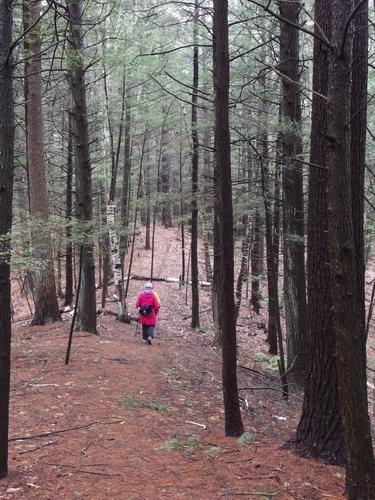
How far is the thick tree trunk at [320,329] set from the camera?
5.27 m

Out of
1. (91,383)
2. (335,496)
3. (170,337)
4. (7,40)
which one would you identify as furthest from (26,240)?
(170,337)

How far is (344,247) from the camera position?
3.46 metres

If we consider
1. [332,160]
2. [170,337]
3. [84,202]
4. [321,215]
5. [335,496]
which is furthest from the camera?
[170,337]

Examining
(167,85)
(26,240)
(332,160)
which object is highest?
(167,85)

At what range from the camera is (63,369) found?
8.64 metres

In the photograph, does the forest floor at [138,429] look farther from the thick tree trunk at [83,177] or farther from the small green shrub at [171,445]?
the thick tree trunk at [83,177]

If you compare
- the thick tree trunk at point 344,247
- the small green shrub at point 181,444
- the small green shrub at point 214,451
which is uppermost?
the thick tree trunk at point 344,247

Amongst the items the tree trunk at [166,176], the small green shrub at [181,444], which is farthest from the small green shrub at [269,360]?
the tree trunk at [166,176]

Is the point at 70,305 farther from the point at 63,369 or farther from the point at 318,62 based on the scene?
the point at 318,62

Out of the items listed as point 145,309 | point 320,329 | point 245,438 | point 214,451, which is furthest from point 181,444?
point 145,309

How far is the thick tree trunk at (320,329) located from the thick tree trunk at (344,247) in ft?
5.75

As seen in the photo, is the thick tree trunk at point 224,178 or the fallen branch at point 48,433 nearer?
the fallen branch at point 48,433

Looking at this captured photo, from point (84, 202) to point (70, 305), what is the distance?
6440 mm

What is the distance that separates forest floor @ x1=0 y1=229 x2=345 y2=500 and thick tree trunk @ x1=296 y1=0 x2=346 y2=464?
29 cm
